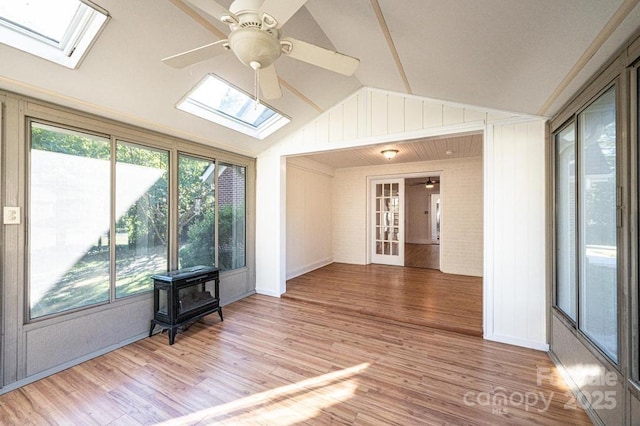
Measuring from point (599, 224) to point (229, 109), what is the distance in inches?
141

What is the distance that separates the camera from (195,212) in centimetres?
339

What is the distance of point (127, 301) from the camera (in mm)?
2662

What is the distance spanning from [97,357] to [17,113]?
7.17 feet

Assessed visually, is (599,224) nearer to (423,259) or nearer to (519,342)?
(519,342)

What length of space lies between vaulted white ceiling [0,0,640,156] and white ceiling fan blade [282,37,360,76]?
1.73ft

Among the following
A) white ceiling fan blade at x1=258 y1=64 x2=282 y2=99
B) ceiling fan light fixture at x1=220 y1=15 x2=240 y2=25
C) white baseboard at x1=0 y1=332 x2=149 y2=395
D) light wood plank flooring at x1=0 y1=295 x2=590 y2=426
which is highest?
ceiling fan light fixture at x1=220 y1=15 x2=240 y2=25

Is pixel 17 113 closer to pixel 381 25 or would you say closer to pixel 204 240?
pixel 204 240

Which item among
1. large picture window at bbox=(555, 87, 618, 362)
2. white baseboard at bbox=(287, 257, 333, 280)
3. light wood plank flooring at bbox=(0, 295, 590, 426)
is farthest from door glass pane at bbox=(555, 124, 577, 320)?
white baseboard at bbox=(287, 257, 333, 280)

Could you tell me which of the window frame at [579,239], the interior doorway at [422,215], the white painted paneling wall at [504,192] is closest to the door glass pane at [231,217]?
the white painted paneling wall at [504,192]

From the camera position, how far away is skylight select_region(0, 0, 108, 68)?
1.56 meters

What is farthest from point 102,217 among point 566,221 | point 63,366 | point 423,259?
point 423,259

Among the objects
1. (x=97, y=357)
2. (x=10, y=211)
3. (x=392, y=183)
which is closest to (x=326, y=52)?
(x=10, y=211)

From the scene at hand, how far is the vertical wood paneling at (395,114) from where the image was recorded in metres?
3.09

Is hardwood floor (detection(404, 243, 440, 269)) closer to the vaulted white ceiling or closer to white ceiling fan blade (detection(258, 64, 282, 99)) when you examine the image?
the vaulted white ceiling
